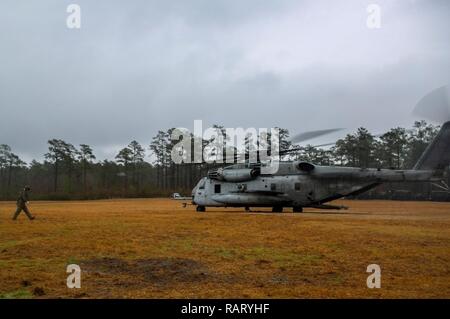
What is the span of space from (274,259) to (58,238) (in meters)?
7.11

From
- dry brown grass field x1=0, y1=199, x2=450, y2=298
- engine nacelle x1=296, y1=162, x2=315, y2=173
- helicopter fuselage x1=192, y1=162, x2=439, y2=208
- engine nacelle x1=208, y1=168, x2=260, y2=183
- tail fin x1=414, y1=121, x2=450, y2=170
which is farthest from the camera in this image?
engine nacelle x1=208, y1=168, x2=260, y2=183

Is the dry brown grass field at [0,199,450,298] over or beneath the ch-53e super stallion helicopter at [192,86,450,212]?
beneath

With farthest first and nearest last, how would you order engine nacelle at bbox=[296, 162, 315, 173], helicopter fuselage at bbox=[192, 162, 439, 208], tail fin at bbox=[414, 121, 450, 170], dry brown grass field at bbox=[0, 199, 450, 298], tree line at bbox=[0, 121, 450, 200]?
tree line at bbox=[0, 121, 450, 200] < engine nacelle at bbox=[296, 162, 315, 173] < helicopter fuselage at bbox=[192, 162, 439, 208] < tail fin at bbox=[414, 121, 450, 170] < dry brown grass field at bbox=[0, 199, 450, 298]

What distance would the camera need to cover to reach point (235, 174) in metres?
29.0

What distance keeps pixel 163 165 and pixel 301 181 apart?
85.3m

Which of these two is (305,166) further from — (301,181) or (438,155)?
(438,155)

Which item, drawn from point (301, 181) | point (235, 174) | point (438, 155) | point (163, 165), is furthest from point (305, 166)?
point (163, 165)

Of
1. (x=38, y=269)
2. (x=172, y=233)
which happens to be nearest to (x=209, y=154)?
(x=172, y=233)

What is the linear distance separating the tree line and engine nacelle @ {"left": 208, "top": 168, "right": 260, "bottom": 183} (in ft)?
106

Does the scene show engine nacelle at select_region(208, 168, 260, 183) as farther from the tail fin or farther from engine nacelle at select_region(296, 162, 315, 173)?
the tail fin

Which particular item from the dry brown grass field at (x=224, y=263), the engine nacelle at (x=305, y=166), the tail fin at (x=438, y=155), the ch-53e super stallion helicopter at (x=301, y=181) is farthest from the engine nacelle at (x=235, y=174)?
the dry brown grass field at (x=224, y=263)

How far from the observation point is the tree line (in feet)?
243

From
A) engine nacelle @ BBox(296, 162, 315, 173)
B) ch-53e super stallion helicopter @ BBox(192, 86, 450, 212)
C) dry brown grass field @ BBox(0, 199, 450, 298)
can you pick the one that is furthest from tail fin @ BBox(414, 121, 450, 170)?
dry brown grass field @ BBox(0, 199, 450, 298)

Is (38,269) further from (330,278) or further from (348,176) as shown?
(348,176)
